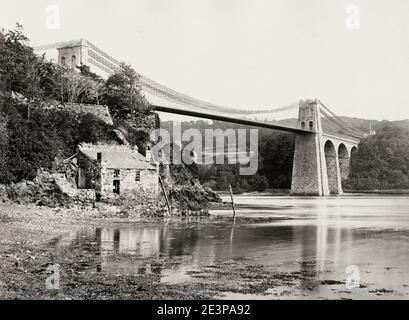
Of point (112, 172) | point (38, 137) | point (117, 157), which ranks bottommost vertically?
point (112, 172)

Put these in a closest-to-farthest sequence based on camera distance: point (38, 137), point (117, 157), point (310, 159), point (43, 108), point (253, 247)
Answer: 1. point (253, 247)
2. point (38, 137)
3. point (117, 157)
4. point (43, 108)
5. point (310, 159)

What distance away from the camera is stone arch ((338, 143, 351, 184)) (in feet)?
221

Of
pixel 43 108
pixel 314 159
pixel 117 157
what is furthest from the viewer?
pixel 314 159

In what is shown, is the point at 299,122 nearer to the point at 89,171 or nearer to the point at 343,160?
the point at 343,160

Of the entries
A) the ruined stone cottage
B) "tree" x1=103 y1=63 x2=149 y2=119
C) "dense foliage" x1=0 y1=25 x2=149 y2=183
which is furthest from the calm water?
"tree" x1=103 y1=63 x2=149 y2=119

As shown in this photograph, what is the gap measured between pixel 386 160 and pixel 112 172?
1688 inches

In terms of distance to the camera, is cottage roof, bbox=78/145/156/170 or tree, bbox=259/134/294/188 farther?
tree, bbox=259/134/294/188

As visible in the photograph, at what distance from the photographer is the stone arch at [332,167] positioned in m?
62.9

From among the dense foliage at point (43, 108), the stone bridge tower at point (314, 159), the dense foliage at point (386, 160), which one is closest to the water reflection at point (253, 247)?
the dense foliage at point (43, 108)

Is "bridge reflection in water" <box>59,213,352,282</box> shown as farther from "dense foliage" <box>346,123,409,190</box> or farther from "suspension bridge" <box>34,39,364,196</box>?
"dense foliage" <box>346,123,409,190</box>

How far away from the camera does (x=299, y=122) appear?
61656 mm

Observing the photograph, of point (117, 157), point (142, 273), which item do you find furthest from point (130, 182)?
point (142, 273)

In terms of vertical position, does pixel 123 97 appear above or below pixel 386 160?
above

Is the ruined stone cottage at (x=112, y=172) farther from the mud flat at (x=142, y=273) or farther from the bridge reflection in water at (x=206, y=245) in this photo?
the mud flat at (x=142, y=273)
